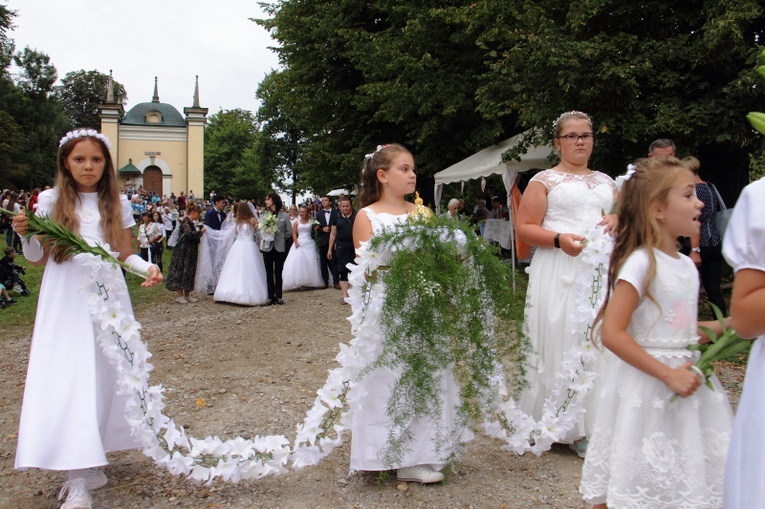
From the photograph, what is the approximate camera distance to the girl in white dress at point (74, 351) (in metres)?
3.60

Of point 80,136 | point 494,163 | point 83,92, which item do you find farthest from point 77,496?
point 83,92

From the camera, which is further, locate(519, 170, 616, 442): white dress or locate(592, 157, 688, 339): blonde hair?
locate(519, 170, 616, 442): white dress

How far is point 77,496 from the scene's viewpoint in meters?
3.63

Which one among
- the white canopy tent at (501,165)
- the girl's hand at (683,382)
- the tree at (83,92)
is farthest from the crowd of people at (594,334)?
the tree at (83,92)

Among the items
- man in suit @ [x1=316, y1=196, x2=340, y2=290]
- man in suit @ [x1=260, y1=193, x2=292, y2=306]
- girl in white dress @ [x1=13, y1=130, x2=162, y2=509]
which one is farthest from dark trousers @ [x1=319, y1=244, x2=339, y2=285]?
girl in white dress @ [x1=13, y1=130, x2=162, y2=509]

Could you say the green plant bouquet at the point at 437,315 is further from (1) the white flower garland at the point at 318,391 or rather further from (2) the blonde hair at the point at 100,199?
(2) the blonde hair at the point at 100,199

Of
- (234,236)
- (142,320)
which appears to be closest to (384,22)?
(234,236)

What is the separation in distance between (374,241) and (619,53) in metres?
8.39

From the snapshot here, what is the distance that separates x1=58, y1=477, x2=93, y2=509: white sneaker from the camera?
3.59 metres

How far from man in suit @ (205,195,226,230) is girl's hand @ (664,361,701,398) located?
12.7 m

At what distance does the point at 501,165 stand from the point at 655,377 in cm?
1163

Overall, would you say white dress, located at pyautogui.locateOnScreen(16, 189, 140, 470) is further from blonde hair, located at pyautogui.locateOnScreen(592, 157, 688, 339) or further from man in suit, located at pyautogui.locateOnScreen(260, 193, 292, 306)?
man in suit, located at pyautogui.locateOnScreen(260, 193, 292, 306)

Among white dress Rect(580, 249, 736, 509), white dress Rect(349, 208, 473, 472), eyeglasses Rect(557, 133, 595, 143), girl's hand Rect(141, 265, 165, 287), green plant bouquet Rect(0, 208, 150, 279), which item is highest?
eyeglasses Rect(557, 133, 595, 143)

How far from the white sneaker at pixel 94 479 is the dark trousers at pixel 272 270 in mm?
9052
